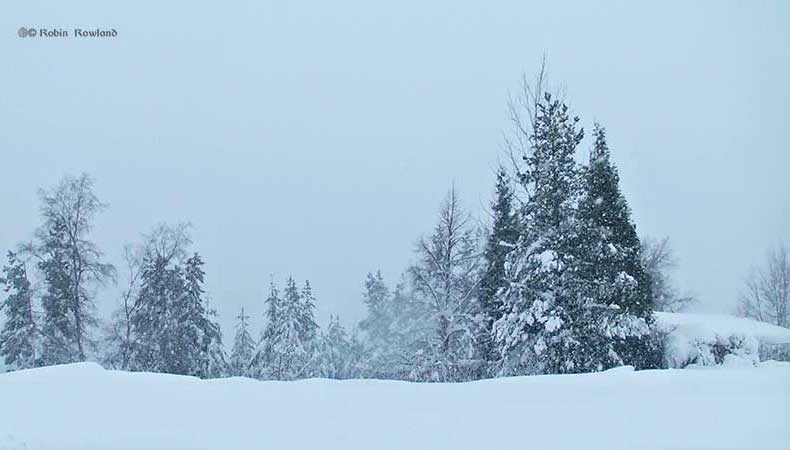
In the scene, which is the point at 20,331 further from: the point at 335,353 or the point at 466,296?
the point at 335,353

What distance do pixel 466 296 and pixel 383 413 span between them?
1803cm

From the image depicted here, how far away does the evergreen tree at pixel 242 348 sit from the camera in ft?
153

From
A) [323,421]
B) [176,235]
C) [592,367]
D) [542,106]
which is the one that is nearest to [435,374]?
[592,367]

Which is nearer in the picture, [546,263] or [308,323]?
[546,263]

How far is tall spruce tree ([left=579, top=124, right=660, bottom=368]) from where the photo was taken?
17688mm

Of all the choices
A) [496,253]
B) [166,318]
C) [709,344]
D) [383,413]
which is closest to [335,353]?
[166,318]

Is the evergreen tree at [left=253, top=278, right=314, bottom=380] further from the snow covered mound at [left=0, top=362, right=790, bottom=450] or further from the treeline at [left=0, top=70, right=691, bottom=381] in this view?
the snow covered mound at [left=0, top=362, right=790, bottom=450]

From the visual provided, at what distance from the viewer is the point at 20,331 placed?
29.0 metres

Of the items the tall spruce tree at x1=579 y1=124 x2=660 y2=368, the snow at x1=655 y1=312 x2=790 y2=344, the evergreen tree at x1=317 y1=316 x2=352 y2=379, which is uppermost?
the tall spruce tree at x1=579 y1=124 x2=660 y2=368

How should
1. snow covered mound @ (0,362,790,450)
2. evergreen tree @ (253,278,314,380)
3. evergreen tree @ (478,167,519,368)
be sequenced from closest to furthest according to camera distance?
snow covered mound @ (0,362,790,450), evergreen tree @ (478,167,519,368), evergreen tree @ (253,278,314,380)

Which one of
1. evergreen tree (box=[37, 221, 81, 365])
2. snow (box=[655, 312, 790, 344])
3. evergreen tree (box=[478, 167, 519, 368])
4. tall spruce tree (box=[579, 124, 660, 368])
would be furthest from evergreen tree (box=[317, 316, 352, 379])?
tall spruce tree (box=[579, 124, 660, 368])

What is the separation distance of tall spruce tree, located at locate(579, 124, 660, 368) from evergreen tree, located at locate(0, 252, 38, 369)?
23914 millimetres

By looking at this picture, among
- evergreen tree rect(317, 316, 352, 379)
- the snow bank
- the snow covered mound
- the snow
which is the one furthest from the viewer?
evergreen tree rect(317, 316, 352, 379)

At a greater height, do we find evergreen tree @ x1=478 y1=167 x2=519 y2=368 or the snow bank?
evergreen tree @ x1=478 y1=167 x2=519 y2=368
